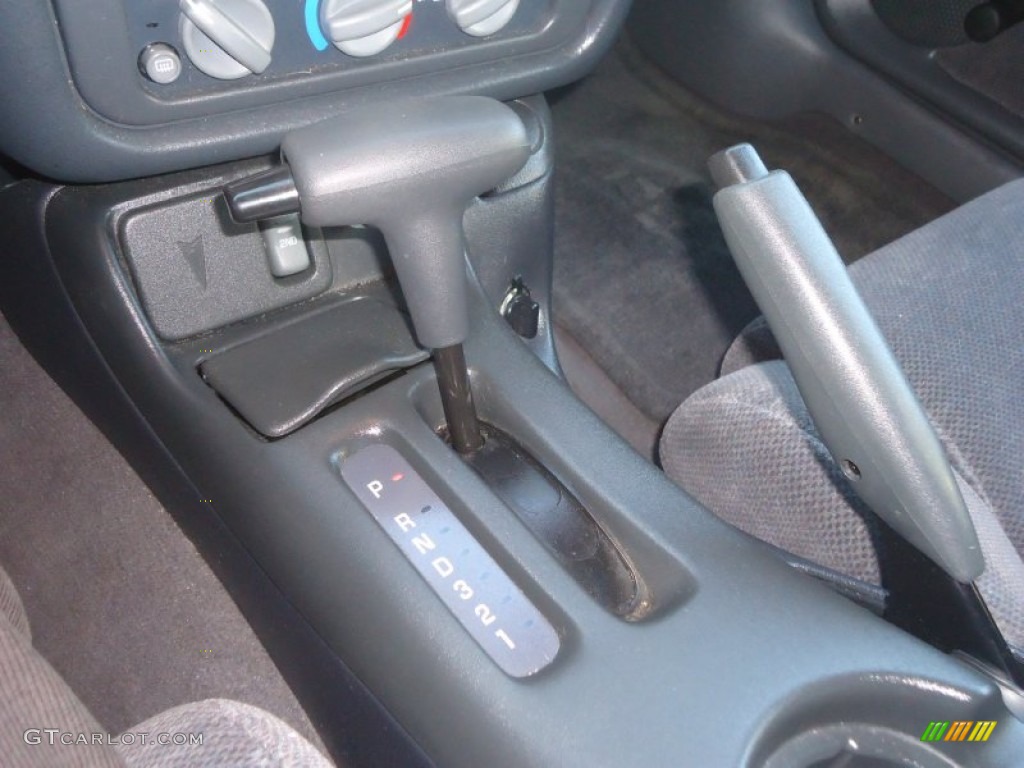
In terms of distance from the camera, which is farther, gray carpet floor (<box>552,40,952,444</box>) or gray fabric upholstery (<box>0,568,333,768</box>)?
gray carpet floor (<box>552,40,952,444</box>)

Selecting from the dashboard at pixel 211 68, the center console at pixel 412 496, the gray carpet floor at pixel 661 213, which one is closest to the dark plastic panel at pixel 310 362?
the center console at pixel 412 496

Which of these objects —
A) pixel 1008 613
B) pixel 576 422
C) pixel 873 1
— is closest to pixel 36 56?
pixel 576 422

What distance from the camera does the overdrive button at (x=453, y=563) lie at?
0.52 metres

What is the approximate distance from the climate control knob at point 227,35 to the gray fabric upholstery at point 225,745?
0.38 metres

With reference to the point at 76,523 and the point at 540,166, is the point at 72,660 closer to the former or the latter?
the point at 76,523

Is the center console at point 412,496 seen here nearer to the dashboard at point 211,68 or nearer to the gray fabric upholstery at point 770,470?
the dashboard at point 211,68

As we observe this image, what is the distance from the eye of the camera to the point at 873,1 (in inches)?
54.5

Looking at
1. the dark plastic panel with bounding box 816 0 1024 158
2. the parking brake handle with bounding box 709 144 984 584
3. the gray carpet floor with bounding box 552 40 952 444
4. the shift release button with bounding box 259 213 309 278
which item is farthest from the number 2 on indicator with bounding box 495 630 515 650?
the dark plastic panel with bounding box 816 0 1024 158

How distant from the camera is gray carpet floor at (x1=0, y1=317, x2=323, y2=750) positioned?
2.72 feet

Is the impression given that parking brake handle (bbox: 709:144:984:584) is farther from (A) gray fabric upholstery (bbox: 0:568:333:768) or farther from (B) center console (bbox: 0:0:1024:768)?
(A) gray fabric upholstery (bbox: 0:568:333:768)

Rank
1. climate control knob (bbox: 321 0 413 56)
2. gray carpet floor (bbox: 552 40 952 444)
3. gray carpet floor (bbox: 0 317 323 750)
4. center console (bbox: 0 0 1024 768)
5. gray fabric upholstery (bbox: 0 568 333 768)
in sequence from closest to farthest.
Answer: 1. gray fabric upholstery (bbox: 0 568 333 768)
2. center console (bbox: 0 0 1024 768)
3. climate control knob (bbox: 321 0 413 56)
4. gray carpet floor (bbox: 0 317 323 750)
5. gray carpet floor (bbox: 552 40 952 444)

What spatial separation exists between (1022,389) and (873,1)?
33.8 inches

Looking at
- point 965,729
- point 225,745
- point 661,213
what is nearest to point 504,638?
point 225,745

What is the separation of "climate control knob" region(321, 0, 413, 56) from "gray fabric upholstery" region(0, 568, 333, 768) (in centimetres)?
39
